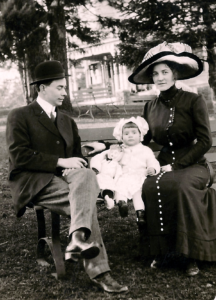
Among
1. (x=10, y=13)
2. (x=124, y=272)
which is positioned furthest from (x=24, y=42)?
(x=124, y=272)

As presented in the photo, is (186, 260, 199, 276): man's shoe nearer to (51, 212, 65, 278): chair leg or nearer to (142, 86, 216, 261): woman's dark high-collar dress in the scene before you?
(142, 86, 216, 261): woman's dark high-collar dress

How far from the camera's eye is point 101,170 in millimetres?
3859

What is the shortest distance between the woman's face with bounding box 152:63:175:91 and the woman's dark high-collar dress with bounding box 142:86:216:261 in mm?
67

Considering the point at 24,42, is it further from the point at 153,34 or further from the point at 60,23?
the point at 153,34

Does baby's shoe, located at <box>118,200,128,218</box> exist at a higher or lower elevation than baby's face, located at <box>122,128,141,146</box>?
lower

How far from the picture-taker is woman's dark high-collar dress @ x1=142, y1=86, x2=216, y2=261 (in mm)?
3426

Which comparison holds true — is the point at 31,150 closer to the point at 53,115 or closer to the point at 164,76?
the point at 53,115

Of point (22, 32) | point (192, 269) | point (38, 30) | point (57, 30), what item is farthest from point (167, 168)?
point (57, 30)

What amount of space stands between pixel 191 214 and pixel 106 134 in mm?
1706

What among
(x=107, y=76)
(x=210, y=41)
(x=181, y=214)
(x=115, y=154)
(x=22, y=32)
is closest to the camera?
(x=181, y=214)

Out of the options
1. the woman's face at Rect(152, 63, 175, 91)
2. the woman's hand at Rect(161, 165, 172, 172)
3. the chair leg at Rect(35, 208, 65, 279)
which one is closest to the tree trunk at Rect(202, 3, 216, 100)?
the woman's face at Rect(152, 63, 175, 91)

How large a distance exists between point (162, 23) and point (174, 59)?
29.6ft

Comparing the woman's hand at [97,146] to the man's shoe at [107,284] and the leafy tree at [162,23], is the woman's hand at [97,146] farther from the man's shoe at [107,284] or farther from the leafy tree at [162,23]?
the leafy tree at [162,23]

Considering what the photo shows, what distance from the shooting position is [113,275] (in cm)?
351
